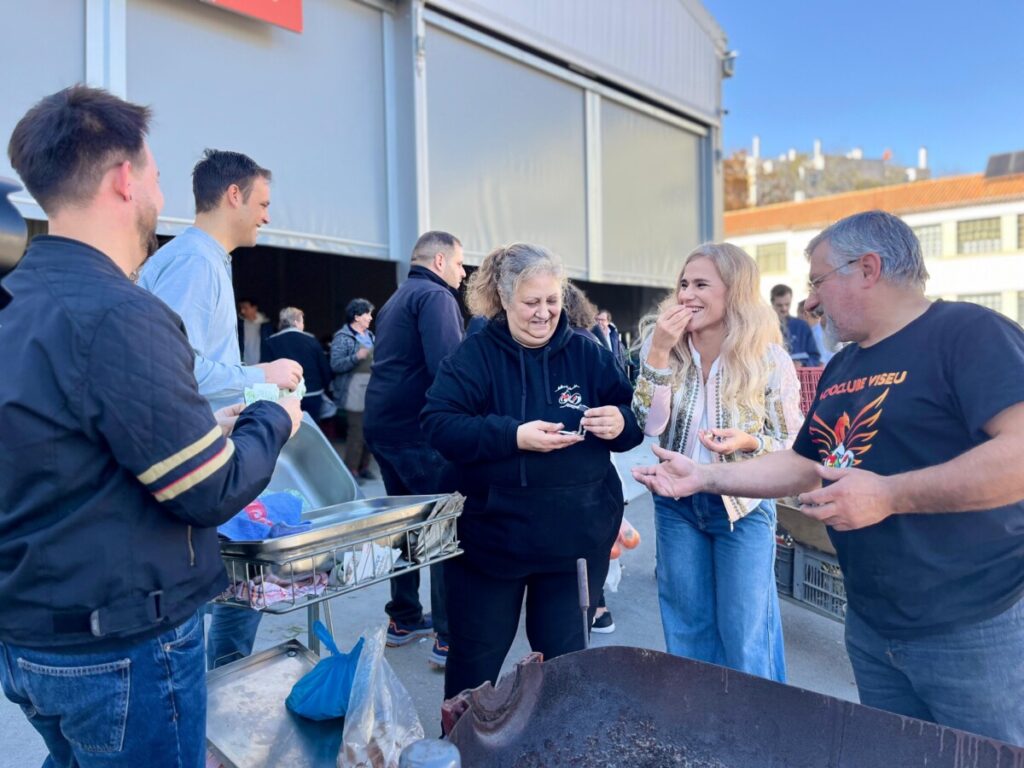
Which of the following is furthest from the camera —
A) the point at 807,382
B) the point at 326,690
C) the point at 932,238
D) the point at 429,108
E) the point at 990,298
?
the point at 932,238

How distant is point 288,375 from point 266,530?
453 mm

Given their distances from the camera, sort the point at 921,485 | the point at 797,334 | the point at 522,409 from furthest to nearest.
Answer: the point at 797,334, the point at 522,409, the point at 921,485

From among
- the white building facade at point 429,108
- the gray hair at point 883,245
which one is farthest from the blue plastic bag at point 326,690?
the white building facade at point 429,108

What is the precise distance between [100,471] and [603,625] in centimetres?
324

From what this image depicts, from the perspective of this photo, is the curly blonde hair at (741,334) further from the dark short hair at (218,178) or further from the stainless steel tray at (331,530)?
the dark short hair at (218,178)

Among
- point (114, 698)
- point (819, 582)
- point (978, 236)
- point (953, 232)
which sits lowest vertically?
point (819, 582)

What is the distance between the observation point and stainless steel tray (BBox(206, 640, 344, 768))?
2.02 metres

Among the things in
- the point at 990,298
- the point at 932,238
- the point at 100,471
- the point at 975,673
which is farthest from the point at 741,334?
the point at 932,238

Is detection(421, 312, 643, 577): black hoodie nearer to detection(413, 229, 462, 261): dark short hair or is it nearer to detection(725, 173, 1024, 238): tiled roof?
detection(413, 229, 462, 261): dark short hair

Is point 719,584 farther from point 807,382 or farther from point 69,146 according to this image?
point 807,382

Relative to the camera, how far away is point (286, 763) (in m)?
2.01

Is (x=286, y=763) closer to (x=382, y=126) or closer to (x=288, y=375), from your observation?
(x=288, y=375)

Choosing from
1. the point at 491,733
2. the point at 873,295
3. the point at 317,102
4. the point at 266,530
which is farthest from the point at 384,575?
the point at 317,102

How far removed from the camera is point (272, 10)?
667cm
